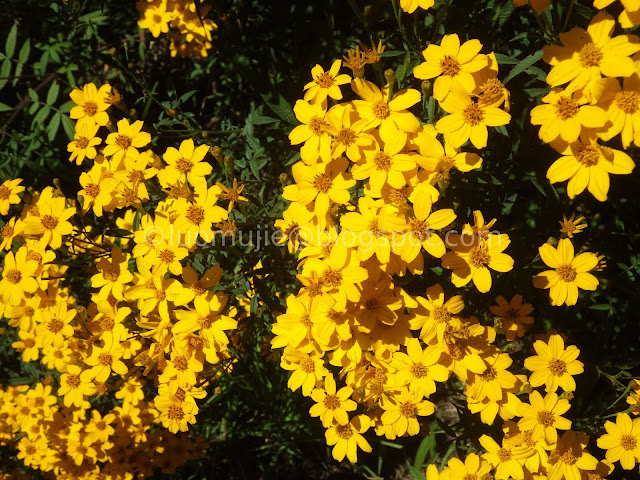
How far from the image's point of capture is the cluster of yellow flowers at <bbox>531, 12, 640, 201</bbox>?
1.54 metres

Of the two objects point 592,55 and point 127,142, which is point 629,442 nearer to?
point 592,55

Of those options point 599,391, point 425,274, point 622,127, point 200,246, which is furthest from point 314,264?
point 599,391

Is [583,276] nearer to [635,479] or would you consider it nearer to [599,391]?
[599,391]

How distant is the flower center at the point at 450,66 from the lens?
5.55 feet

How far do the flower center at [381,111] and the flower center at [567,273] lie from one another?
0.96 metres

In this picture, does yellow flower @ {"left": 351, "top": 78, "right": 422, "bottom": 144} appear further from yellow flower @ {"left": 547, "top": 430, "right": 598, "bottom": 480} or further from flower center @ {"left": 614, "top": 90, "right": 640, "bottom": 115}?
yellow flower @ {"left": 547, "top": 430, "right": 598, "bottom": 480}

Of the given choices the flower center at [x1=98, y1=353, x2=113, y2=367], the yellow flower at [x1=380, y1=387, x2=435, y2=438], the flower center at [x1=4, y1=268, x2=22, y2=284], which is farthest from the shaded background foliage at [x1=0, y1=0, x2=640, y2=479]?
the flower center at [x1=4, y1=268, x2=22, y2=284]

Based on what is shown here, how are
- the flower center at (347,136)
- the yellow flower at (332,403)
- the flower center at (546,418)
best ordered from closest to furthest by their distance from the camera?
the flower center at (347,136) < the flower center at (546,418) < the yellow flower at (332,403)

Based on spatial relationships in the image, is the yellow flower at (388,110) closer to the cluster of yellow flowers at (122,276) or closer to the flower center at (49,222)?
the cluster of yellow flowers at (122,276)

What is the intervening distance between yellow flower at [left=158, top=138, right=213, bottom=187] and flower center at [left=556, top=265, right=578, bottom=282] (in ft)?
4.97

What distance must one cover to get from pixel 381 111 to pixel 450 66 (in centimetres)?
28

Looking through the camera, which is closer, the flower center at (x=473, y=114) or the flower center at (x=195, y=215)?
the flower center at (x=473, y=114)

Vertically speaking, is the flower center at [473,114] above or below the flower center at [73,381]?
above

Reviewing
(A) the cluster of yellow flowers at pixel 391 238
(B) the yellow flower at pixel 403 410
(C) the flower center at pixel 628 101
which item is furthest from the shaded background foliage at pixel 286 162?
(B) the yellow flower at pixel 403 410
